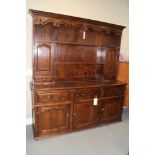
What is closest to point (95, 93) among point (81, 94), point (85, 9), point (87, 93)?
point (87, 93)

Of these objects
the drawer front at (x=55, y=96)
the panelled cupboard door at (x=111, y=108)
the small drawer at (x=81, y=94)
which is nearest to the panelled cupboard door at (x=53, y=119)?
the drawer front at (x=55, y=96)

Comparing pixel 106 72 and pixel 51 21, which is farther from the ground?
pixel 51 21

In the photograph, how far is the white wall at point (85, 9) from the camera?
9.00 feet

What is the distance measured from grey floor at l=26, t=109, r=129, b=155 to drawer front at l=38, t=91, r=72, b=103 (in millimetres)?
630

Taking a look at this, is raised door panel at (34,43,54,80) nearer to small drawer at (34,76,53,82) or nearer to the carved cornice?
small drawer at (34,76,53,82)

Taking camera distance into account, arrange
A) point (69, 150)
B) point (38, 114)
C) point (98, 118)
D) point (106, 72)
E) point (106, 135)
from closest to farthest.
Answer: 1. point (69, 150)
2. point (38, 114)
3. point (106, 135)
4. point (98, 118)
5. point (106, 72)

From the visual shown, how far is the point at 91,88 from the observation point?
9.03ft

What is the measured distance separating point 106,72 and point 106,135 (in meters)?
1.25

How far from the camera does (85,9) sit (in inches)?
123

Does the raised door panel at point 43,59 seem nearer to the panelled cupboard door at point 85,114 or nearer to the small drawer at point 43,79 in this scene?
the small drawer at point 43,79
